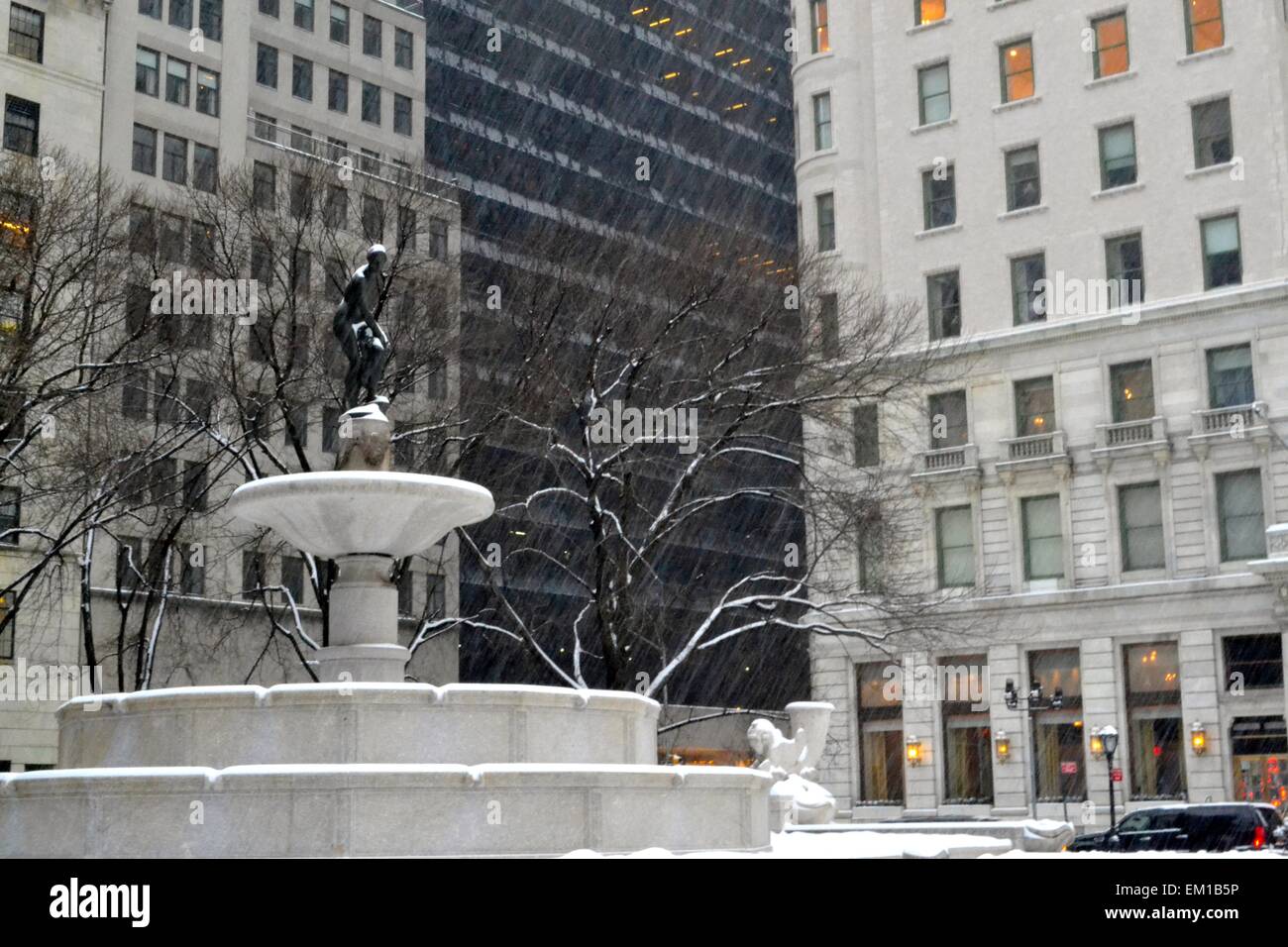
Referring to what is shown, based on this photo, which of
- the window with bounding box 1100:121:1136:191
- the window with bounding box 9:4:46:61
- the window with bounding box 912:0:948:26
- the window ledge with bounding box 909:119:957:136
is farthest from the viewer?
the window with bounding box 912:0:948:26

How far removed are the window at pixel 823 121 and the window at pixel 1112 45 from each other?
989cm

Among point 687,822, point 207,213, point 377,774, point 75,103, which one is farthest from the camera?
point 75,103

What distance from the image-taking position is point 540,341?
32750mm

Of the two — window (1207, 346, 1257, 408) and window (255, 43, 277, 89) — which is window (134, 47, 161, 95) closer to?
window (255, 43, 277, 89)

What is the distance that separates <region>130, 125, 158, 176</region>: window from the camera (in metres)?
57.3

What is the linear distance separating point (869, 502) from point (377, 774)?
18929mm

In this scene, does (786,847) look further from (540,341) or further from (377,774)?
(540,341)

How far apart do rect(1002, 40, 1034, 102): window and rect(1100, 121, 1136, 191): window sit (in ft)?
10.3

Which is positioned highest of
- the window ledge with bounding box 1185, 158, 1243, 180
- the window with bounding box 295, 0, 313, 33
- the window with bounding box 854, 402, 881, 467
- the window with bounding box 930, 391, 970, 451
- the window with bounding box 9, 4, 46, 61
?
the window with bounding box 295, 0, 313, 33

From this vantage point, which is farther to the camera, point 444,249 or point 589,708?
point 444,249

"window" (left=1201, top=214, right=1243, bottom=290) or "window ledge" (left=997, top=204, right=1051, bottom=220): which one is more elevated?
"window ledge" (left=997, top=204, right=1051, bottom=220)

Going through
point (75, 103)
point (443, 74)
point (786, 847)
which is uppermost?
point (443, 74)

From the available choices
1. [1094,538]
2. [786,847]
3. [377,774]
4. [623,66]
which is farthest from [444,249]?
[623,66]

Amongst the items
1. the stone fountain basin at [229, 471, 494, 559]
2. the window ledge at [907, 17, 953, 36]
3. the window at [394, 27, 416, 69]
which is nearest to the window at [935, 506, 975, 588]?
the window ledge at [907, 17, 953, 36]
